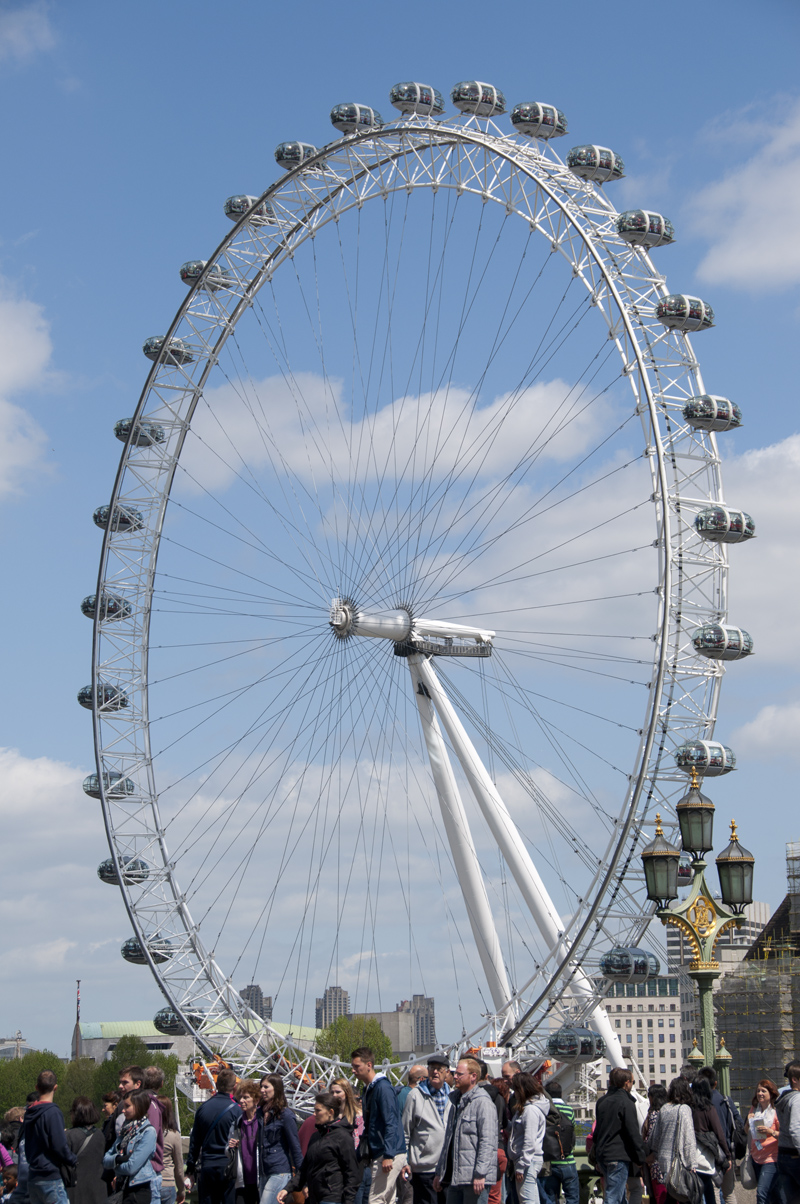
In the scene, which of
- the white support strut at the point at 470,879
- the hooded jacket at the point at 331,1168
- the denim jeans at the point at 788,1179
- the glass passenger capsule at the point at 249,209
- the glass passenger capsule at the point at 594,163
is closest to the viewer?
the hooded jacket at the point at 331,1168

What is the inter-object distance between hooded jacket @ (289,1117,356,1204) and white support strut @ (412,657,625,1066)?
61.6ft

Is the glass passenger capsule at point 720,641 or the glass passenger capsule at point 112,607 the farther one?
the glass passenger capsule at point 112,607

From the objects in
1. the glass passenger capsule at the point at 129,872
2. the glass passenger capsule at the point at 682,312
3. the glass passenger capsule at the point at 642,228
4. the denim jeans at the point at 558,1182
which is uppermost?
the glass passenger capsule at the point at 642,228

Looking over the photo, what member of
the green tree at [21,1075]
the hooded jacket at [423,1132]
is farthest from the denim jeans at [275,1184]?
the green tree at [21,1075]

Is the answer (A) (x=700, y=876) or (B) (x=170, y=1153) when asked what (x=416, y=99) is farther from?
(B) (x=170, y=1153)

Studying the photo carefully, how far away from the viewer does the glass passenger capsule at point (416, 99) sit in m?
37.6

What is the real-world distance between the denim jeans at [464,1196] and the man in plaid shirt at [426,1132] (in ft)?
1.48

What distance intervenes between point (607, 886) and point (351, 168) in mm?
19848

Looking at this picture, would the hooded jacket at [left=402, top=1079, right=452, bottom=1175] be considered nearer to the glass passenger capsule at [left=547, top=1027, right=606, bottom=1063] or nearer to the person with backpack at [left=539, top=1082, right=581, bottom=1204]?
the person with backpack at [left=539, top=1082, right=581, bottom=1204]

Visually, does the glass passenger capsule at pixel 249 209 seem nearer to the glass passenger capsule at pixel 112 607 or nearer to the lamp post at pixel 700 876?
the glass passenger capsule at pixel 112 607

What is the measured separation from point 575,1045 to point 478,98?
21005 mm

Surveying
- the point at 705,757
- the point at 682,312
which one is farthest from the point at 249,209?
the point at 705,757

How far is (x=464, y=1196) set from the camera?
12180 mm

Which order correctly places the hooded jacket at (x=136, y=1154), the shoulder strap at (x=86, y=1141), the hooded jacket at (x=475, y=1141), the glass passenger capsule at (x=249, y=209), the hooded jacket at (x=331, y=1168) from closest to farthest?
1. the hooded jacket at (x=331, y=1168)
2. the hooded jacket at (x=475, y=1141)
3. the hooded jacket at (x=136, y=1154)
4. the shoulder strap at (x=86, y=1141)
5. the glass passenger capsule at (x=249, y=209)
